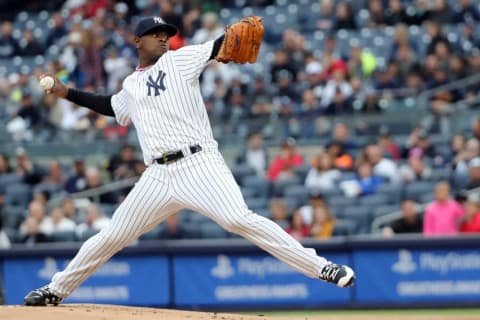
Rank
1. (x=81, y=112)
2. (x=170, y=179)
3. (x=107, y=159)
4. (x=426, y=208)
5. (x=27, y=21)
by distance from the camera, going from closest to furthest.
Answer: (x=170, y=179)
(x=426, y=208)
(x=107, y=159)
(x=81, y=112)
(x=27, y=21)

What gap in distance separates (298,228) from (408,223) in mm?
1172

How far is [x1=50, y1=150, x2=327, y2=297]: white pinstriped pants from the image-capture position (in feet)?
23.8

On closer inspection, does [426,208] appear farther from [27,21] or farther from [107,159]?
[27,21]

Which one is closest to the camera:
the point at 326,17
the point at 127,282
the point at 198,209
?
the point at 198,209

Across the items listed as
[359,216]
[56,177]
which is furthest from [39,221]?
[359,216]

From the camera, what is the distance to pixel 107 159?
15.1 m

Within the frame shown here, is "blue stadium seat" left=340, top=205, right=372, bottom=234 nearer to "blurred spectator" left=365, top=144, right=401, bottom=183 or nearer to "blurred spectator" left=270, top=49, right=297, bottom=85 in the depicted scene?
"blurred spectator" left=365, top=144, right=401, bottom=183

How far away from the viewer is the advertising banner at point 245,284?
12.0 metres

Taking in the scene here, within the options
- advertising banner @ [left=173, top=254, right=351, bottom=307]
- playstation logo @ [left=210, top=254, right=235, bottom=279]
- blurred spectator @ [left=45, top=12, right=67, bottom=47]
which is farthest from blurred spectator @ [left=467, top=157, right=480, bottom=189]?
blurred spectator @ [left=45, top=12, right=67, bottom=47]

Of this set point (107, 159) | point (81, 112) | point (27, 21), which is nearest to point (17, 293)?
point (107, 159)

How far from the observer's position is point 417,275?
11797 mm

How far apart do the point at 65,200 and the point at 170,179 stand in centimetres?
677

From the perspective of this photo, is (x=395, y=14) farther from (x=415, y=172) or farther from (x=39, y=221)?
(x=39, y=221)

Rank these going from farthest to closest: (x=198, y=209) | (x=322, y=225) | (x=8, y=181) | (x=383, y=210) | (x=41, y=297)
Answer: (x=8, y=181), (x=383, y=210), (x=322, y=225), (x=41, y=297), (x=198, y=209)
